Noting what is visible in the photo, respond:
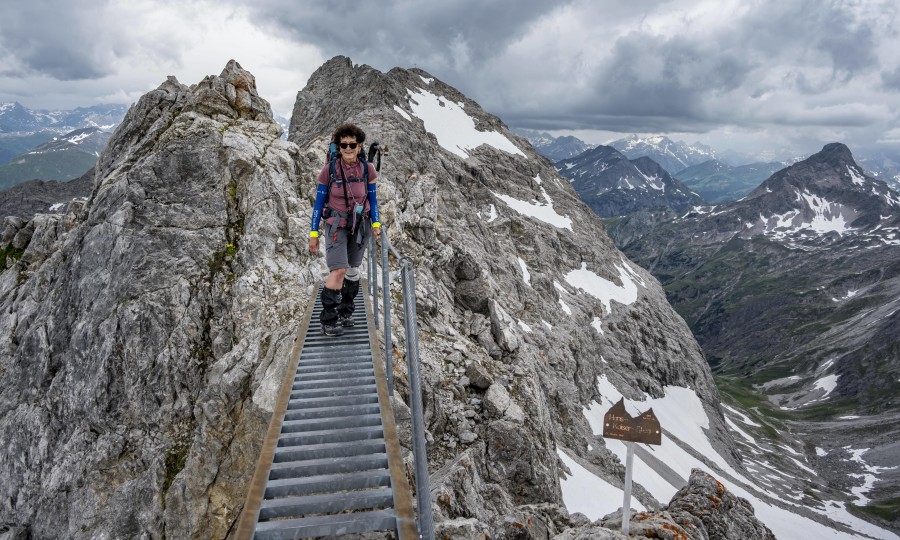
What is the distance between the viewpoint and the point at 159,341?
1516 cm

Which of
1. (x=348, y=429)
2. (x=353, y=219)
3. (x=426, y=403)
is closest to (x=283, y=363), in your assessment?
(x=426, y=403)

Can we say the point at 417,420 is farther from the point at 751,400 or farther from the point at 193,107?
the point at 751,400

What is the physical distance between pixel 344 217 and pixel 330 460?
501cm

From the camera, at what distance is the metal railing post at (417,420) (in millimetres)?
4258

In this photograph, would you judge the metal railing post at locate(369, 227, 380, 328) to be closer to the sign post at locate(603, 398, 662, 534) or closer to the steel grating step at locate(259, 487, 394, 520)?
the sign post at locate(603, 398, 662, 534)

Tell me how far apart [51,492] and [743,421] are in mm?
143743

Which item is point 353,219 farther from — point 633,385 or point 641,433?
point 633,385

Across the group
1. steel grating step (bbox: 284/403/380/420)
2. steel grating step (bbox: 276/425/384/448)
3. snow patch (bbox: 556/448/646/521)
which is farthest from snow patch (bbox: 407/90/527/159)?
steel grating step (bbox: 276/425/384/448)

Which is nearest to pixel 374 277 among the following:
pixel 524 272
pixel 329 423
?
pixel 329 423

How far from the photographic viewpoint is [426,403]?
14.0 metres

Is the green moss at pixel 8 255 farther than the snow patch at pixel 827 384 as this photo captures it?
No

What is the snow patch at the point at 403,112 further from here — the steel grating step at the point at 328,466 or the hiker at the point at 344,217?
the steel grating step at the point at 328,466

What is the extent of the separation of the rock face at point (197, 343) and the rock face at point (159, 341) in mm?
57

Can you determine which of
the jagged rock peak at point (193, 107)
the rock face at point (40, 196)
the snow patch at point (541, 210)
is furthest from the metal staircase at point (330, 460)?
the rock face at point (40, 196)
